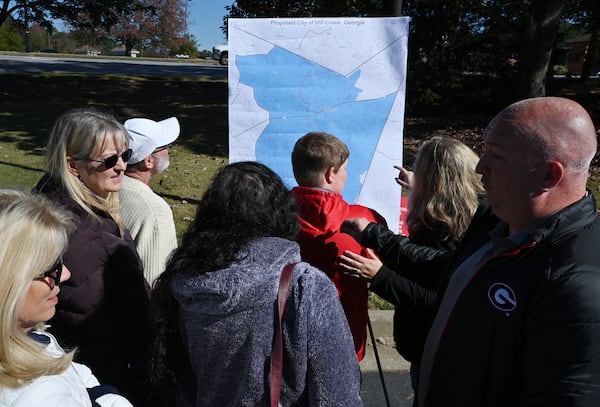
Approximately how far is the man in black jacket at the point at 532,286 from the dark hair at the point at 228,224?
609 millimetres

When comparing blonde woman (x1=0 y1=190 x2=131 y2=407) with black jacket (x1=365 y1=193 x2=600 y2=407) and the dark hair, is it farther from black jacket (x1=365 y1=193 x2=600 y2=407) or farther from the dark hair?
black jacket (x1=365 y1=193 x2=600 y2=407)

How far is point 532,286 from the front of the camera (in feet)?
4.07

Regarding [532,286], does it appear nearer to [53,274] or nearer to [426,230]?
[426,230]

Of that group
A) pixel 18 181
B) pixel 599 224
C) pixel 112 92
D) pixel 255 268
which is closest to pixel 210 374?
pixel 255 268

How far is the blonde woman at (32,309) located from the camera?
46.7 inches

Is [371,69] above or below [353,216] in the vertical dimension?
above

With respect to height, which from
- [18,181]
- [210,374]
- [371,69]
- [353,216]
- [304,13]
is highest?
[304,13]

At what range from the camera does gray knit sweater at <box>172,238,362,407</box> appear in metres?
1.48

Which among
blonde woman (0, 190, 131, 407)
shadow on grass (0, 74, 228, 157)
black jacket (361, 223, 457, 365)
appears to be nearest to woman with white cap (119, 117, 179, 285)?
blonde woman (0, 190, 131, 407)

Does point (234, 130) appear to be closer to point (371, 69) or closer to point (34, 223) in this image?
point (371, 69)

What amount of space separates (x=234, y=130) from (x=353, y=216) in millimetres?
1430

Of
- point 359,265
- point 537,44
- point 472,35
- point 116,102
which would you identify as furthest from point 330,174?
point 116,102

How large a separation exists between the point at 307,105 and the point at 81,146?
1.63 m

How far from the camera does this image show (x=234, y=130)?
132 inches
